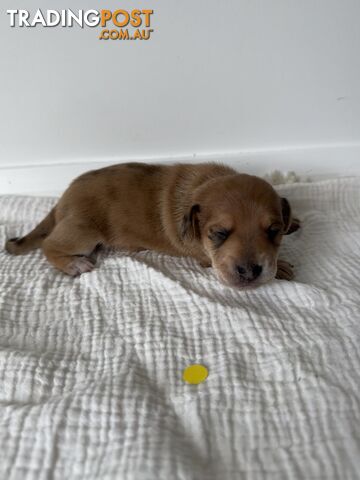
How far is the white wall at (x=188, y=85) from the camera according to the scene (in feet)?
8.43

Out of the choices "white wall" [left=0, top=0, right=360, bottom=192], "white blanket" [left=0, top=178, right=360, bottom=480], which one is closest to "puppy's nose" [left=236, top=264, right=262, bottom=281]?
"white blanket" [left=0, top=178, right=360, bottom=480]

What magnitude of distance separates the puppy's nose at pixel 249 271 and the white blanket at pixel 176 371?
0.51 feet

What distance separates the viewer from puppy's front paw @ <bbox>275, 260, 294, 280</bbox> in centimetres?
208

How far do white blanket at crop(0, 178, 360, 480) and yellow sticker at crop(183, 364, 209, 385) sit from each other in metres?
0.03

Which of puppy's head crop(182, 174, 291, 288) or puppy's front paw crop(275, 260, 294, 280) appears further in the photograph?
puppy's front paw crop(275, 260, 294, 280)

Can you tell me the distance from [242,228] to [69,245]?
3.41ft

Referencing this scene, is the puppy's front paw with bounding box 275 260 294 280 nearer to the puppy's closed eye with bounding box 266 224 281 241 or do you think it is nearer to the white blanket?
the white blanket

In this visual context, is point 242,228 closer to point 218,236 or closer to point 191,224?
point 218,236

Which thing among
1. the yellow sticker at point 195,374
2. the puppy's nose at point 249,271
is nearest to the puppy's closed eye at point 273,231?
the puppy's nose at point 249,271

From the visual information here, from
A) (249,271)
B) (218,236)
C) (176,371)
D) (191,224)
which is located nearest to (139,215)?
(191,224)

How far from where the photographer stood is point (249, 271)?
5.68 ft

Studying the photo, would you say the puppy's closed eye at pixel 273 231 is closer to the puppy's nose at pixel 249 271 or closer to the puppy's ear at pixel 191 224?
the puppy's nose at pixel 249 271

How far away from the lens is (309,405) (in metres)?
1.34

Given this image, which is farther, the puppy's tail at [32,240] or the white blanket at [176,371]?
the puppy's tail at [32,240]
